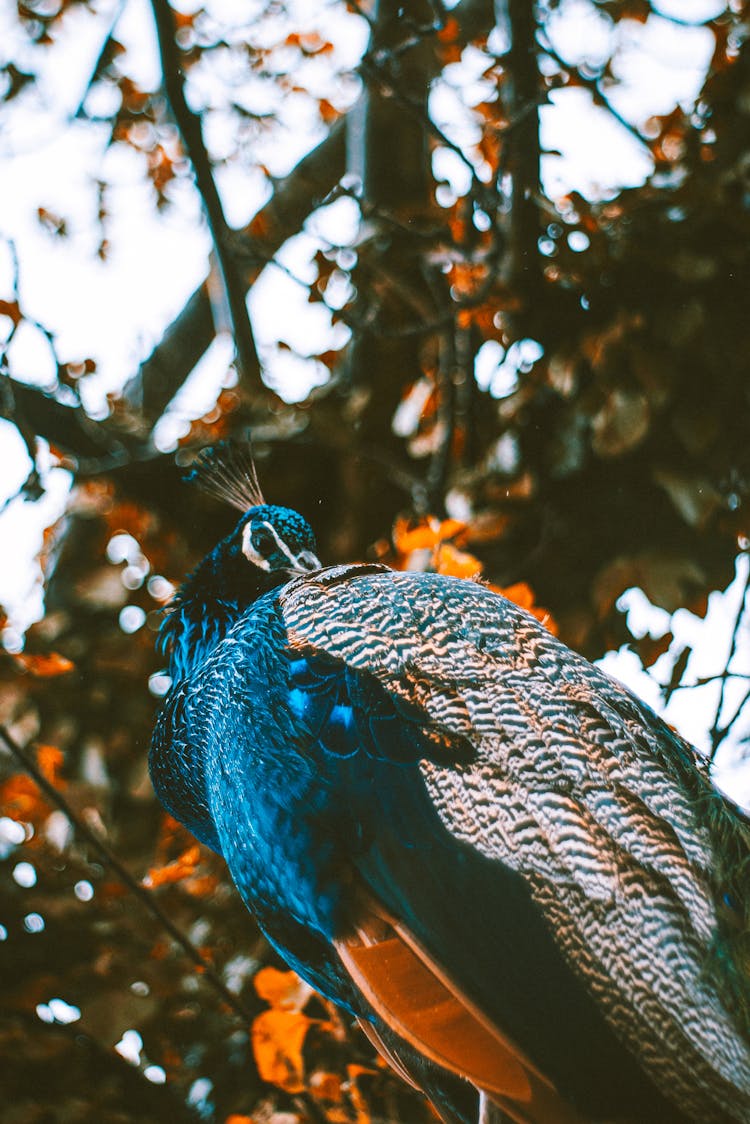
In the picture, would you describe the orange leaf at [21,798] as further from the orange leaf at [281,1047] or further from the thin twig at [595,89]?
the thin twig at [595,89]

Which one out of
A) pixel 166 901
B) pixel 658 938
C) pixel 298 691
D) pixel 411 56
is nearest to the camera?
pixel 658 938

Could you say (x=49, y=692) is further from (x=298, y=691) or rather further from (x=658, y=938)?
(x=658, y=938)

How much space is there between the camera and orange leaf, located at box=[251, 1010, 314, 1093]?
1.51 metres

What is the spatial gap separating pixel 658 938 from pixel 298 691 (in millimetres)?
425

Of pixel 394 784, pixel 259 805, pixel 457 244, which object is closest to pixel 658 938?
pixel 394 784

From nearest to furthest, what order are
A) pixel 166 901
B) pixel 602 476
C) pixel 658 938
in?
pixel 658 938, pixel 166 901, pixel 602 476

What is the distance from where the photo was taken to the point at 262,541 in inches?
52.6

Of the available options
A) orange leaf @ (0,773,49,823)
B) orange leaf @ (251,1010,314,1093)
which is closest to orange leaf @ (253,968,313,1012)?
orange leaf @ (251,1010,314,1093)

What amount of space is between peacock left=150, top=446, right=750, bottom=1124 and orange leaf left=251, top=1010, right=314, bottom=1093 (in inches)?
16.1

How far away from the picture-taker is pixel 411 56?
2.58 meters

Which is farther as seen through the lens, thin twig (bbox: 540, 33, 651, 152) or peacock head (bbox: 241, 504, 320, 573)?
thin twig (bbox: 540, 33, 651, 152)

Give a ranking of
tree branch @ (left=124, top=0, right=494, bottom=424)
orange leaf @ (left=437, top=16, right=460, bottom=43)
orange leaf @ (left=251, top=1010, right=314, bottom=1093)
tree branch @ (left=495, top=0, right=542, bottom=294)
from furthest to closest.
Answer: tree branch @ (left=124, top=0, right=494, bottom=424)
orange leaf @ (left=437, top=16, right=460, bottom=43)
tree branch @ (left=495, top=0, right=542, bottom=294)
orange leaf @ (left=251, top=1010, right=314, bottom=1093)

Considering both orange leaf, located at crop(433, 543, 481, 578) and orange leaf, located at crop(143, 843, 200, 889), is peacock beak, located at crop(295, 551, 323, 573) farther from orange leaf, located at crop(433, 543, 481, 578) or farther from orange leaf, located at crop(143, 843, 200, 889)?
orange leaf, located at crop(143, 843, 200, 889)

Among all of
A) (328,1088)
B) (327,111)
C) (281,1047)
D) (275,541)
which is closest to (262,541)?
(275,541)
